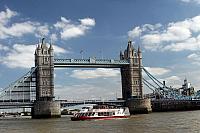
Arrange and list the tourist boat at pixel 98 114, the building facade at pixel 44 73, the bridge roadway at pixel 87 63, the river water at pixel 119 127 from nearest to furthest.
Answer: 1. the river water at pixel 119 127
2. the tourist boat at pixel 98 114
3. the building facade at pixel 44 73
4. the bridge roadway at pixel 87 63

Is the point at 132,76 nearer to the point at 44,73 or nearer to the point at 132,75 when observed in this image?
the point at 132,75

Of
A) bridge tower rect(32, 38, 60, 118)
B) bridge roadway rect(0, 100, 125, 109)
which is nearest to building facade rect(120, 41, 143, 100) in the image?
bridge roadway rect(0, 100, 125, 109)

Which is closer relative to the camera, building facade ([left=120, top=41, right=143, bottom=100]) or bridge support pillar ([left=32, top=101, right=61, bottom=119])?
bridge support pillar ([left=32, top=101, right=61, bottom=119])

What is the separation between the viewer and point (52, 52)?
103 meters

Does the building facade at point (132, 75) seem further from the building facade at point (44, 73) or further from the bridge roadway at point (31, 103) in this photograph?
the building facade at point (44, 73)

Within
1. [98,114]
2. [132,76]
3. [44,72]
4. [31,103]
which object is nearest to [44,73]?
[44,72]

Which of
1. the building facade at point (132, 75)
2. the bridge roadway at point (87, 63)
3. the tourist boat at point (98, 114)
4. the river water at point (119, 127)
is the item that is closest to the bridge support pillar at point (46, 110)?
the bridge roadway at point (87, 63)

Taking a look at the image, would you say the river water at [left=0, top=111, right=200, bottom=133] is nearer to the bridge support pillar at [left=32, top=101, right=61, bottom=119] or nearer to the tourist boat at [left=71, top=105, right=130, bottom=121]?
the tourist boat at [left=71, top=105, right=130, bottom=121]

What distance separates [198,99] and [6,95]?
60376mm

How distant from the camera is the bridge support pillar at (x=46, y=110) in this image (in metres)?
91.4

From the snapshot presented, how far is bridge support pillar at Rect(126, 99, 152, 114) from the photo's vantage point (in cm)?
10188

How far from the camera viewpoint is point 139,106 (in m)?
103

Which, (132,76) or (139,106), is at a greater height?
(132,76)

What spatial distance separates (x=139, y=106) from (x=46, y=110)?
24.4m
